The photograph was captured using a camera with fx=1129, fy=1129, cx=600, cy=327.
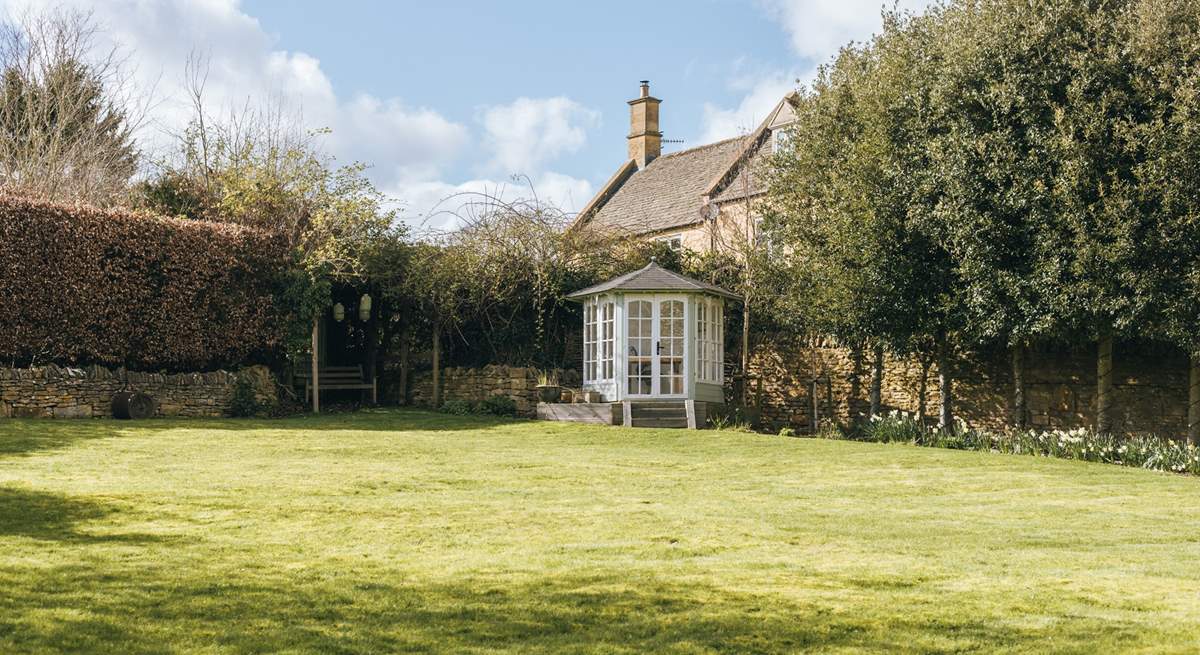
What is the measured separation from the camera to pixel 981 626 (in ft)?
19.3

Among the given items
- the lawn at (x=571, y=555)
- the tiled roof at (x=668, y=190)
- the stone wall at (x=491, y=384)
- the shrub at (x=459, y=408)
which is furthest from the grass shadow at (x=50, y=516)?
the tiled roof at (x=668, y=190)

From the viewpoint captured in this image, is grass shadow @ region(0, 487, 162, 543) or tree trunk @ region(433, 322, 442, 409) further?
tree trunk @ region(433, 322, 442, 409)

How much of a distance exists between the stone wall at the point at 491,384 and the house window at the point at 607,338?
163 cm

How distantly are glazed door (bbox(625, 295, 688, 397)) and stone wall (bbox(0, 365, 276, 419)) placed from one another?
6786 mm

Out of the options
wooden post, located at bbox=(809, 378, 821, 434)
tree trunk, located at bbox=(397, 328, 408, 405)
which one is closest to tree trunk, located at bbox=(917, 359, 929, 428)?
wooden post, located at bbox=(809, 378, 821, 434)

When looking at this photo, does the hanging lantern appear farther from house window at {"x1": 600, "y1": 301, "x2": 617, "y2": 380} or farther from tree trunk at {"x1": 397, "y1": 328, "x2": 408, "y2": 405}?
house window at {"x1": 600, "y1": 301, "x2": 617, "y2": 380}

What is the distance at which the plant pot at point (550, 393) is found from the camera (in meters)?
21.3

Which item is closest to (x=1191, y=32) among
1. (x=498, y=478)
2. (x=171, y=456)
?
(x=498, y=478)

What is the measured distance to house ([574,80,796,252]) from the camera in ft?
85.5

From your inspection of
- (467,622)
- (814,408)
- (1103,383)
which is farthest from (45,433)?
(1103,383)

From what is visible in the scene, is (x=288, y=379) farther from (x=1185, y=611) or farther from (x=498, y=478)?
(x=1185, y=611)

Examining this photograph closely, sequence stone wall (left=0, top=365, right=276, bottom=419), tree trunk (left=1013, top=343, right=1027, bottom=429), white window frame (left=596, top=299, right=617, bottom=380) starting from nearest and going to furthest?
stone wall (left=0, top=365, right=276, bottom=419) < tree trunk (left=1013, top=343, right=1027, bottom=429) < white window frame (left=596, top=299, right=617, bottom=380)

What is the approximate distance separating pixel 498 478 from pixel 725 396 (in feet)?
39.6

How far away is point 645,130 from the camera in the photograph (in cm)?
3775
